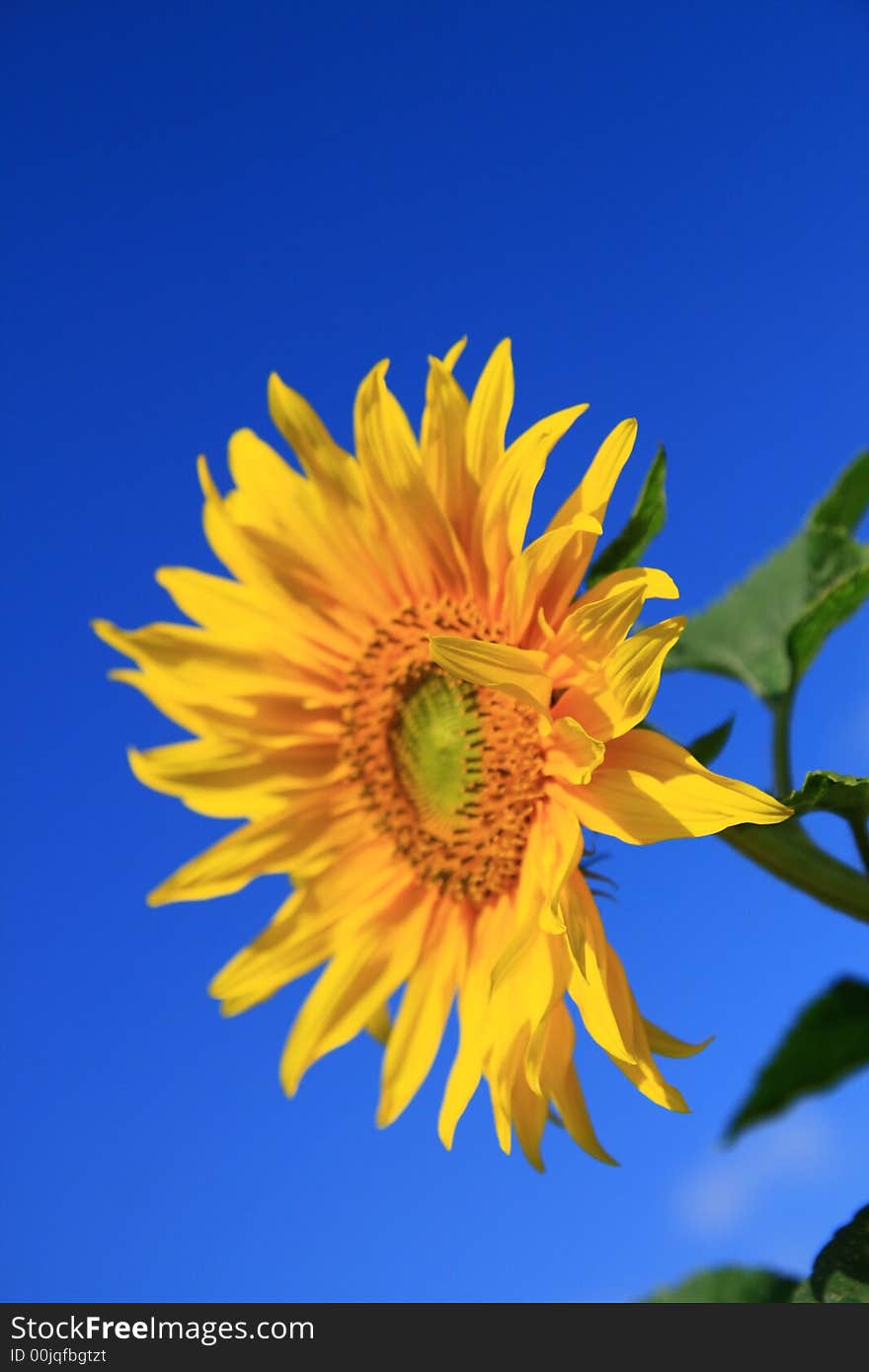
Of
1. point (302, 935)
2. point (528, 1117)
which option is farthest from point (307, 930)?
point (528, 1117)

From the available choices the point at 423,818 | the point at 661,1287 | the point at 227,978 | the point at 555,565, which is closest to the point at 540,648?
the point at 555,565

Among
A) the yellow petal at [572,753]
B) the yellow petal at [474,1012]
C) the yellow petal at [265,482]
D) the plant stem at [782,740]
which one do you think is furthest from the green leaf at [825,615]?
the yellow petal at [265,482]

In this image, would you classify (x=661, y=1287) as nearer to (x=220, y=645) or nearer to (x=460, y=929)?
(x=460, y=929)

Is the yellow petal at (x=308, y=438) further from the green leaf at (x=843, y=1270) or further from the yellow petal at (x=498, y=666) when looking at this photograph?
the green leaf at (x=843, y=1270)

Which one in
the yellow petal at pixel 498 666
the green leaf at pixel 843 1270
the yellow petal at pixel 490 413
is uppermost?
the yellow petal at pixel 490 413

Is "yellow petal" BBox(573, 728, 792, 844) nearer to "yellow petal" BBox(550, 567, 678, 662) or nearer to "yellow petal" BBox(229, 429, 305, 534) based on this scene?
"yellow petal" BBox(550, 567, 678, 662)
